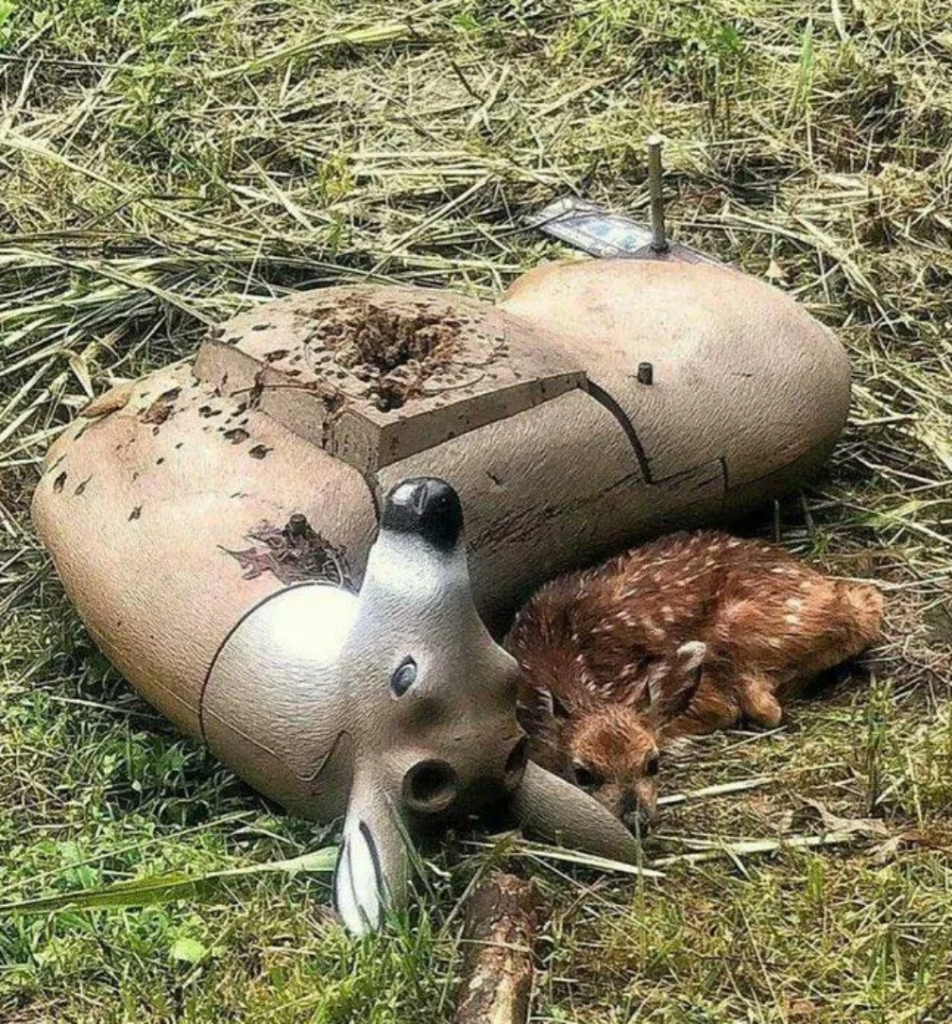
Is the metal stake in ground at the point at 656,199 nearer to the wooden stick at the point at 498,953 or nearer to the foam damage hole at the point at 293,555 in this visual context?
the foam damage hole at the point at 293,555

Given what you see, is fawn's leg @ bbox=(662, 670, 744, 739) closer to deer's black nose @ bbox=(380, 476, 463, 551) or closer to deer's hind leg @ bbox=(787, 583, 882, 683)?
deer's hind leg @ bbox=(787, 583, 882, 683)

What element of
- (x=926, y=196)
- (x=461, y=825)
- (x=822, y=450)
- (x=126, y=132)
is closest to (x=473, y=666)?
(x=461, y=825)

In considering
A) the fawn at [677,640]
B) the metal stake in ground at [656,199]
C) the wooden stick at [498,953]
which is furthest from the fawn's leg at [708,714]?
the metal stake in ground at [656,199]

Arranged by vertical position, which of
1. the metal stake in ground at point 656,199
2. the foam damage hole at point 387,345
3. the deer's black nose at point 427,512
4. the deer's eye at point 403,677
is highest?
the deer's black nose at point 427,512

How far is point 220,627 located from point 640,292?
1459 mm

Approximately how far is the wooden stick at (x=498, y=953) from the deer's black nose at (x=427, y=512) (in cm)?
59

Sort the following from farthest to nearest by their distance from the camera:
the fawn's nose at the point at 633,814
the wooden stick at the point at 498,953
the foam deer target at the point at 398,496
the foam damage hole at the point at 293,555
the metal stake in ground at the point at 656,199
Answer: the metal stake in ground at the point at 656,199, the foam damage hole at the point at 293,555, the fawn's nose at the point at 633,814, the foam deer target at the point at 398,496, the wooden stick at the point at 498,953

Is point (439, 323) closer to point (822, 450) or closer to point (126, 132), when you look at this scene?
point (822, 450)

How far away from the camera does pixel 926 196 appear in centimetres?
571

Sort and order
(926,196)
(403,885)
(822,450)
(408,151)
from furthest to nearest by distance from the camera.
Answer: (408,151), (926,196), (822,450), (403,885)

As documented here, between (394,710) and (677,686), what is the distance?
0.81m

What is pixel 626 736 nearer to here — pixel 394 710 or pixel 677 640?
pixel 677 640

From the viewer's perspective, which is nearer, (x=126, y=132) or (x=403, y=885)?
(x=403, y=885)

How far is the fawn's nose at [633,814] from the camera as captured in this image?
3.60 m
